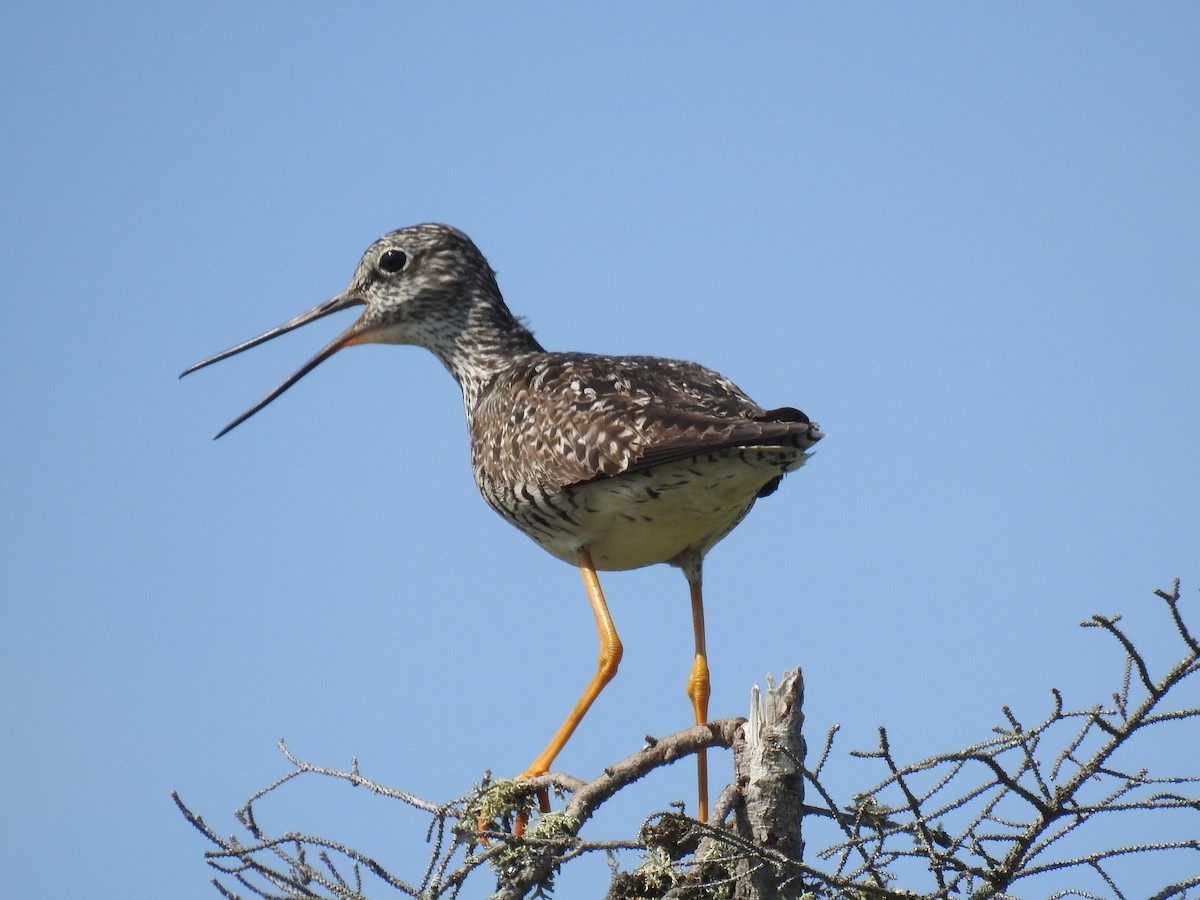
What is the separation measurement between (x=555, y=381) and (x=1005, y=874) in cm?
415

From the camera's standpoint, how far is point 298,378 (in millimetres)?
10297

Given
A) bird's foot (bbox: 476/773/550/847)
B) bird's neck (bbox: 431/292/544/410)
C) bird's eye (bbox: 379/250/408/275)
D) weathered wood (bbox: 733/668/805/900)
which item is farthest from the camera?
bird's eye (bbox: 379/250/408/275)

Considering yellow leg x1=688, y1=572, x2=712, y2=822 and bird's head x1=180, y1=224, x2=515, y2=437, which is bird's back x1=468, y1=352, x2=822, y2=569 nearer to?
yellow leg x1=688, y1=572, x2=712, y2=822

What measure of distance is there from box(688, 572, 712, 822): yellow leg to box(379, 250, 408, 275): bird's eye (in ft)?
10.9

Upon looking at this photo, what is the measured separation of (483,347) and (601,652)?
8.71ft

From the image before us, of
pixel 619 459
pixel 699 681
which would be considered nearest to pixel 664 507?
pixel 619 459

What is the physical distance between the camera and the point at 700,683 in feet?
26.5

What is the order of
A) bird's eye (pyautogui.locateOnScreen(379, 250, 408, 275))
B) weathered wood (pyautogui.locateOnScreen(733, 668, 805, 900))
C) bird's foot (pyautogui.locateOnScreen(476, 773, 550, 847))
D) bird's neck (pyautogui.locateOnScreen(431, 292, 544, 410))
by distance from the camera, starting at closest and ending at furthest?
1. weathered wood (pyautogui.locateOnScreen(733, 668, 805, 900))
2. bird's foot (pyautogui.locateOnScreen(476, 773, 550, 847))
3. bird's neck (pyautogui.locateOnScreen(431, 292, 544, 410))
4. bird's eye (pyautogui.locateOnScreen(379, 250, 408, 275))

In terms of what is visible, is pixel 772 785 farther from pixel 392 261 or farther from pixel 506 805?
pixel 392 261

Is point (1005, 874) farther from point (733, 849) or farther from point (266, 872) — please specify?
point (266, 872)

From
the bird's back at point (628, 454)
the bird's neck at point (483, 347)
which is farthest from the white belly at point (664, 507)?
→ the bird's neck at point (483, 347)

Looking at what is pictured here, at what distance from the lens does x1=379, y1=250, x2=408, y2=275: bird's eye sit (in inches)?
397

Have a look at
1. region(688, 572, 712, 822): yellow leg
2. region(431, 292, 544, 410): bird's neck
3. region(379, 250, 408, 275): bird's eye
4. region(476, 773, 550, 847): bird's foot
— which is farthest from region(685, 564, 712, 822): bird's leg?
region(379, 250, 408, 275): bird's eye

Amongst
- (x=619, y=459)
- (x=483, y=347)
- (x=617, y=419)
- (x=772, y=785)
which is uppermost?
(x=483, y=347)
